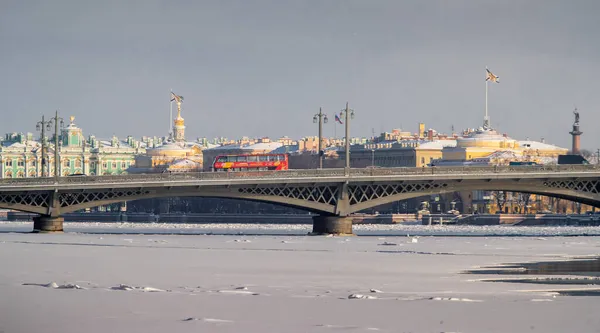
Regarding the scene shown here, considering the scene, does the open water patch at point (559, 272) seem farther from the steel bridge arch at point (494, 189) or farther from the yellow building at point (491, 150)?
the yellow building at point (491, 150)

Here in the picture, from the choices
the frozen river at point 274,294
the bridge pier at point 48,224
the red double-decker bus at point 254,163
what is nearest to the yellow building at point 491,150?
the red double-decker bus at point 254,163

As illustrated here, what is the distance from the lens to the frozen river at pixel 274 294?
105 ft

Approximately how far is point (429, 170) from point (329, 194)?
587 cm

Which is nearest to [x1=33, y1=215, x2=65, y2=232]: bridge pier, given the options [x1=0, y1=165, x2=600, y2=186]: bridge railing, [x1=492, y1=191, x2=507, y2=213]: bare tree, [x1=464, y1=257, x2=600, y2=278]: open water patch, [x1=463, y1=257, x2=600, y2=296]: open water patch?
[x1=0, y1=165, x2=600, y2=186]: bridge railing

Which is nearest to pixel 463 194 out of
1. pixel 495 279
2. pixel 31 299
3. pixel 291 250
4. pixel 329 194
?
pixel 329 194

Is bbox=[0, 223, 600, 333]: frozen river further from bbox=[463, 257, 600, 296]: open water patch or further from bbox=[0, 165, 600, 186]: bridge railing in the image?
bbox=[0, 165, 600, 186]: bridge railing

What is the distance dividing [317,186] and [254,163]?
22985mm

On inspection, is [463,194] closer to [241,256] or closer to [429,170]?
[429,170]

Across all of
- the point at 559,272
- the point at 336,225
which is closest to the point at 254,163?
the point at 336,225

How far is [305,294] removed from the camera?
126 ft

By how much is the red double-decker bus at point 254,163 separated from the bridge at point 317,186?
20.2m

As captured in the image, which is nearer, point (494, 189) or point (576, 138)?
point (494, 189)

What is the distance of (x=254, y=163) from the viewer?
109375 mm

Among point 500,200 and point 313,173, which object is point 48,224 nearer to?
point 313,173
